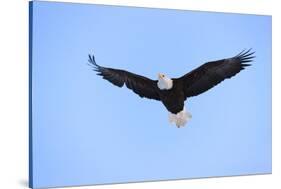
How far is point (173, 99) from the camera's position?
7.00m

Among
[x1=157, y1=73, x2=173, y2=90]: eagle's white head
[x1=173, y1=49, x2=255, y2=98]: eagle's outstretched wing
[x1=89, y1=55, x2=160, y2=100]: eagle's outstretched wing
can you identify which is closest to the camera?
[x1=89, y1=55, x2=160, y2=100]: eagle's outstretched wing

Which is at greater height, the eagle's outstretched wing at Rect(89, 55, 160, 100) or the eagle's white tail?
the eagle's outstretched wing at Rect(89, 55, 160, 100)

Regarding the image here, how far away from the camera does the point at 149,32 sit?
6875 mm

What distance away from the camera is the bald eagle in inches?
265

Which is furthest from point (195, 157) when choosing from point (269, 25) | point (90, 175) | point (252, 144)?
point (269, 25)

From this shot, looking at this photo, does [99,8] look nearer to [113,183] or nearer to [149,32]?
[149,32]

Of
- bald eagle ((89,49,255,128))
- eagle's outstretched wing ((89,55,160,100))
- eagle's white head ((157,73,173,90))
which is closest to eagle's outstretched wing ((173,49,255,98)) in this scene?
bald eagle ((89,49,255,128))

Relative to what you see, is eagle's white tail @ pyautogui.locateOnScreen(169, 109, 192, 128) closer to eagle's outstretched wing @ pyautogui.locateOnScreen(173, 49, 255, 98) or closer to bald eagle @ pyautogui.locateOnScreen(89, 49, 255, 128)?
bald eagle @ pyautogui.locateOnScreen(89, 49, 255, 128)

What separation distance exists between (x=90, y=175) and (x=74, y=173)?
17 centimetres

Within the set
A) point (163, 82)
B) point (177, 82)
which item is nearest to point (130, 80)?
point (163, 82)

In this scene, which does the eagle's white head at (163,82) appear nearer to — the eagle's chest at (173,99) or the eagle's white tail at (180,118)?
the eagle's chest at (173,99)

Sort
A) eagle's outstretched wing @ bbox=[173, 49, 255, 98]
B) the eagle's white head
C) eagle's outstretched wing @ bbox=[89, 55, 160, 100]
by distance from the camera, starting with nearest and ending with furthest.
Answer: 1. eagle's outstretched wing @ bbox=[89, 55, 160, 100]
2. the eagle's white head
3. eagle's outstretched wing @ bbox=[173, 49, 255, 98]

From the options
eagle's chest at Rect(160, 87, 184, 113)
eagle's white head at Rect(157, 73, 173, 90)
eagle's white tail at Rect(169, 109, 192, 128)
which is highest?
eagle's white head at Rect(157, 73, 173, 90)

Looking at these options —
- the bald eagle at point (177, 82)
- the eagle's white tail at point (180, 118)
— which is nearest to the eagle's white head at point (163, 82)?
the bald eagle at point (177, 82)
